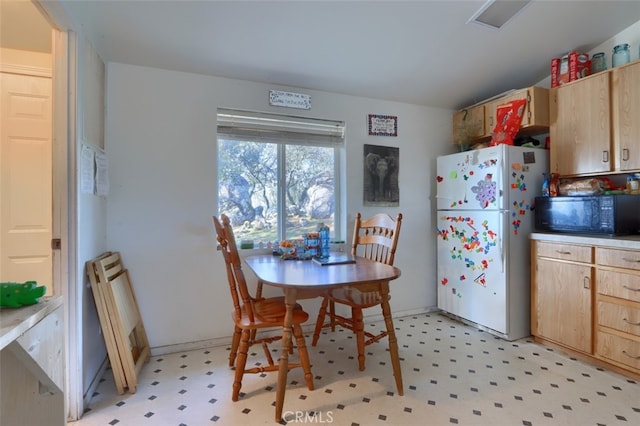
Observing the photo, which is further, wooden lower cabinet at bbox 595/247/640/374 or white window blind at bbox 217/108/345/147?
white window blind at bbox 217/108/345/147

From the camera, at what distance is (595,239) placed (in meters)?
2.10

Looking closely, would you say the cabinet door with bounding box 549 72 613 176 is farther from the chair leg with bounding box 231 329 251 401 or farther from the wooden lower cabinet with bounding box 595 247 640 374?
the chair leg with bounding box 231 329 251 401

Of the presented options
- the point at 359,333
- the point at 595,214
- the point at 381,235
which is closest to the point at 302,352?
the point at 359,333

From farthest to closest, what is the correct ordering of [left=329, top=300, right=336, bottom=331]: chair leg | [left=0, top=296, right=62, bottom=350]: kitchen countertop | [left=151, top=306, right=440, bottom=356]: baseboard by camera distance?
[left=329, top=300, right=336, bottom=331]: chair leg → [left=151, top=306, right=440, bottom=356]: baseboard → [left=0, top=296, right=62, bottom=350]: kitchen countertop

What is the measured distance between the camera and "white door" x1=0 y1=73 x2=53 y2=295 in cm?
192

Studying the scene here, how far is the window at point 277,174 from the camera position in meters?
2.57

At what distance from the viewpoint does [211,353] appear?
2314 mm

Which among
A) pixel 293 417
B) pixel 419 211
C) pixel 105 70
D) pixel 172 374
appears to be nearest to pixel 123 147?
pixel 105 70

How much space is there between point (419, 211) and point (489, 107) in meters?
1.18

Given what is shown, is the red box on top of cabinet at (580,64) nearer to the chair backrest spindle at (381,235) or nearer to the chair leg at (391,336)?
the chair backrest spindle at (381,235)

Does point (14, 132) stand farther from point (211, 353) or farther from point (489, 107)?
point (489, 107)

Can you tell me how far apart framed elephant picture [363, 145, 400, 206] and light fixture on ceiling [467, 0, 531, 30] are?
122 cm

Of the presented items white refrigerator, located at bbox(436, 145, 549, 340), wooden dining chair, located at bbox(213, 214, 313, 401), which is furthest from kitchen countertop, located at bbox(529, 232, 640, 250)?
wooden dining chair, located at bbox(213, 214, 313, 401)

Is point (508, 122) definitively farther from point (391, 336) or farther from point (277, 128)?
point (391, 336)
